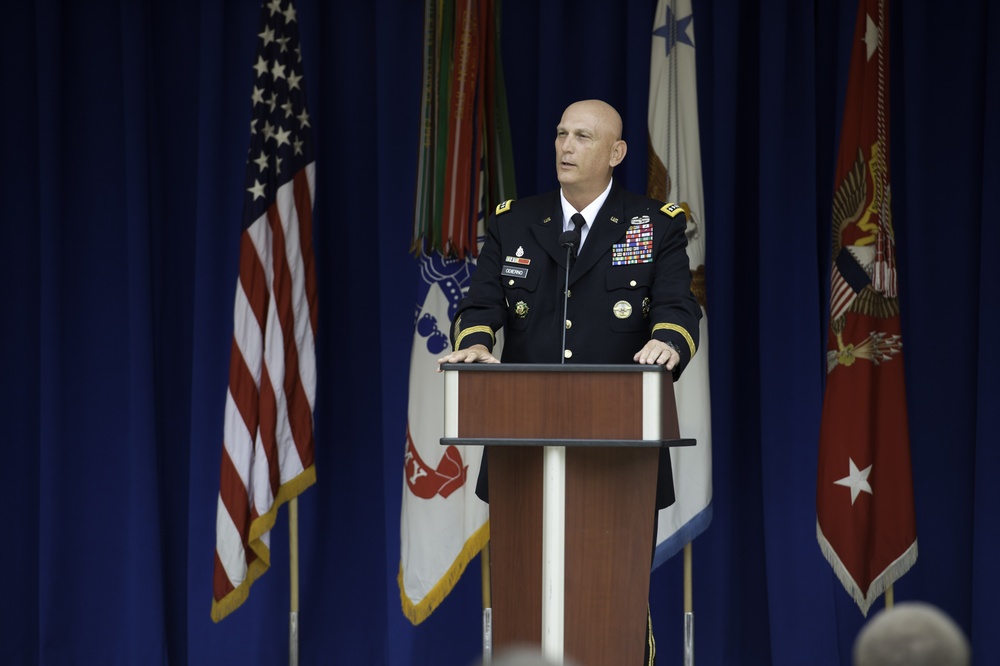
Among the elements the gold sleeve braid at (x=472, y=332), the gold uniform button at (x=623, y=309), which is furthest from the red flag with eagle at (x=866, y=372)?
the gold sleeve braid at (x=472, y=332)

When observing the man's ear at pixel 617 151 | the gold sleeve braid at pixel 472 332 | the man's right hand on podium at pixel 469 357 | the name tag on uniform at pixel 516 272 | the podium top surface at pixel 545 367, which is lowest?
the podium top surface at pixel 545 367

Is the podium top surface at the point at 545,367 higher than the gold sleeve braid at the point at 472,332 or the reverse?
the reverse

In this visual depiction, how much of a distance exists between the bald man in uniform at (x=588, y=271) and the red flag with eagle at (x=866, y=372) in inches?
50.5

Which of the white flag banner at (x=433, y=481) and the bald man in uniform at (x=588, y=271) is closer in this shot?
the bald man in uniform at (x=588, y=271)

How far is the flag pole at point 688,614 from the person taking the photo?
4.29 m

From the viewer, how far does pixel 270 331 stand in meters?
4.39

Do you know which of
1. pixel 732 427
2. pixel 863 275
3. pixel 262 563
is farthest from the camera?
pixel 732 427

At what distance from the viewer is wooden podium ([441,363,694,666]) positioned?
93.7 inches

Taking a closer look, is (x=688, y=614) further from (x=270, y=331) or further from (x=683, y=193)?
(x=270, y=331)

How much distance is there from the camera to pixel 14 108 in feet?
16.2

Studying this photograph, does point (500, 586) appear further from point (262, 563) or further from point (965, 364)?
point (965, 364)

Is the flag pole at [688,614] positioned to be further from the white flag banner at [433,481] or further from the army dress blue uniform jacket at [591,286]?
the army dress blue uniform jacket at [591,286]

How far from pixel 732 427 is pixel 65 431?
2724mm

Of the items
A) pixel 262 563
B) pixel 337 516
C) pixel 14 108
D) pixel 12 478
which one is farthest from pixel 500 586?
pixel 14 108
